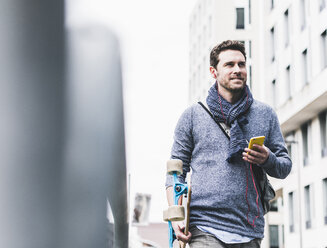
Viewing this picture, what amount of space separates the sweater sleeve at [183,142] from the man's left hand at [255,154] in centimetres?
37

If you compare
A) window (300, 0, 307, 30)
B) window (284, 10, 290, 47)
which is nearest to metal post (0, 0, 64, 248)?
window (300, 0, 307, 30)

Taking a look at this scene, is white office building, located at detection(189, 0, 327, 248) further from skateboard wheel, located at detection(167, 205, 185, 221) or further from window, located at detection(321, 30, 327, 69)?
skateboard wheel, located at detection(167, 205, 185, 221)

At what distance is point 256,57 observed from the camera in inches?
1912

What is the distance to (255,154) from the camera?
2.27m

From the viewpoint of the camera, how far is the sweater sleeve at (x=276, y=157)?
240cm

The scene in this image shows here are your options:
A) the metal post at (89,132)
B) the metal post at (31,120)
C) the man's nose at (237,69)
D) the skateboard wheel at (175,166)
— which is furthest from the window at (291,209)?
the metal post at (31,120)

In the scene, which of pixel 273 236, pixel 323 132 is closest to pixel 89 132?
pixel 323 132

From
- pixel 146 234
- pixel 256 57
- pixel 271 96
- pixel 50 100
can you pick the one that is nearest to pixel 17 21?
pixel 50 100

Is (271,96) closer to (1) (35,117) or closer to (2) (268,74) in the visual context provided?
(2) (268,74)

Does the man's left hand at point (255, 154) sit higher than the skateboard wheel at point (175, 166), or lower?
higher

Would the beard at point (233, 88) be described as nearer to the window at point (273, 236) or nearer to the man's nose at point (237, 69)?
the man's nose at point (237, 69)

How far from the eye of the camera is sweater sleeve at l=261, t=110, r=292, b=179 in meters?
2.40

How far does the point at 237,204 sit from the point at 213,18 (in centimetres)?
4935

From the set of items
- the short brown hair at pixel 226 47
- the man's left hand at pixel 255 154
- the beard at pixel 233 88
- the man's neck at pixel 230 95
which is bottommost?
the man's left hand at pixel 255 154
